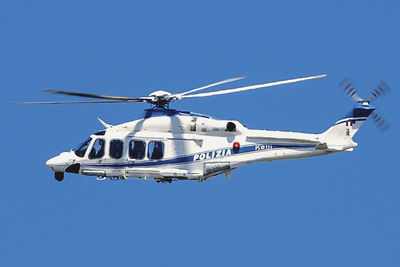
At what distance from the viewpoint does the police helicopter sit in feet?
70.8

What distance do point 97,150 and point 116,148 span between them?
0.66m

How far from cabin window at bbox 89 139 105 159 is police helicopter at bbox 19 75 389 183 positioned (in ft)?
0.11

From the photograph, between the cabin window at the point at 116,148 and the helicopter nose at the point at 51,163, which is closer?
the cabin window at the point at 116,148

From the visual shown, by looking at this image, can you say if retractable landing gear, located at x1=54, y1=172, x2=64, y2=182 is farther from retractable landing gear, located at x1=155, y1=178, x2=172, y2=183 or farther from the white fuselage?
retractable landing gear, located at x1=155, y1=178, x2=172, y2=183

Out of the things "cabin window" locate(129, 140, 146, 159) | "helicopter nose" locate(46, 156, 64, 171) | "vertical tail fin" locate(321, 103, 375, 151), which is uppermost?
"vertical tail fin" locate(321, 103, 375, 151)

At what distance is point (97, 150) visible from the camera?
22641mm

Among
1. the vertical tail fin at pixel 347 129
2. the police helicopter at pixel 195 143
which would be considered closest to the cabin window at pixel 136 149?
the police helicopter at pixel 195 143

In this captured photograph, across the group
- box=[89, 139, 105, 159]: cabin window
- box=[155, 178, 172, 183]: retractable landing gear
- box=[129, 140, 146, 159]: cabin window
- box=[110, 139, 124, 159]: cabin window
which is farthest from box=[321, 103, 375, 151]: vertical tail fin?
box=[89, 139, 105, 159]: cabin window

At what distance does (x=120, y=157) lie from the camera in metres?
22.3

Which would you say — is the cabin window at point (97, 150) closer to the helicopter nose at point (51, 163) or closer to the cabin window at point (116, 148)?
the cabin window at point (116, 148)

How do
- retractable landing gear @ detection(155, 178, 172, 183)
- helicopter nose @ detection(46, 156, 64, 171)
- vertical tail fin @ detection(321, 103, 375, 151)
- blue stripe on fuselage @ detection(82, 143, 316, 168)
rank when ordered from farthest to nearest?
helicopter nose @ detection(46, 156, 64, 171), retractable landing gear @ detection(155, 178, 172, 183), vertical tail fin @ detection(321, 103, 375, 151), blue stripe on fuselage @ detection(82, 143, 316, 168)

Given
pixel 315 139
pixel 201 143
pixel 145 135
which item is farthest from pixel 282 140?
pixel 145 135

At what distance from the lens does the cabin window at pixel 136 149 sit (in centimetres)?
2217

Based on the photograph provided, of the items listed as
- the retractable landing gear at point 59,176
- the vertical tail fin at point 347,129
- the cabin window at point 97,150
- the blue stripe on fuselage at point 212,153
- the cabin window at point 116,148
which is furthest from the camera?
the retractable landing gear at point 59,176
